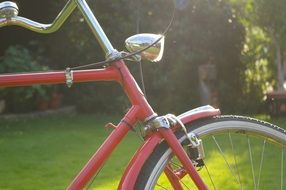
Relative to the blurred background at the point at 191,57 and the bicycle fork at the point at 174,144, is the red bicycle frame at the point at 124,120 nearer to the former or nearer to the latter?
the bicycle fork at the point at 174,144

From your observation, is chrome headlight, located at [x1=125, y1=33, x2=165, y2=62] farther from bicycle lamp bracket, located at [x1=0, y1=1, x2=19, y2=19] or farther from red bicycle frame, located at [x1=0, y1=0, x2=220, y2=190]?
bicycle lamp bracket, located at [x1=0, y1=1, x2=19, y2=19]

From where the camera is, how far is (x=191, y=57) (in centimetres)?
793

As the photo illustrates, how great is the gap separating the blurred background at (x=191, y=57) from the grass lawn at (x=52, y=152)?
2.37ft

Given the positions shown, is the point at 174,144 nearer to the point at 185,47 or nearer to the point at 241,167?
the point at 241,167

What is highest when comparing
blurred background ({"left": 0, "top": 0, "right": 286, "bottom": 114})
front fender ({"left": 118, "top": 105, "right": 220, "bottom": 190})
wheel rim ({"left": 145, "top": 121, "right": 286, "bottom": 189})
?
blurred background ({"left": 0, "top": 0, "right": 286, "bottom": 114})

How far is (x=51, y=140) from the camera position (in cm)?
584

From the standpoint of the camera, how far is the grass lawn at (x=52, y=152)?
163 inches

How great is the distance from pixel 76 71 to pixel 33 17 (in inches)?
290

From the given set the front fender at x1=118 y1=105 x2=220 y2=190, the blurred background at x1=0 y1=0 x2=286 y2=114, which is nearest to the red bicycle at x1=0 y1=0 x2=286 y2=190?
the front fender at x1=118 y1=105 x2=220 y2=190

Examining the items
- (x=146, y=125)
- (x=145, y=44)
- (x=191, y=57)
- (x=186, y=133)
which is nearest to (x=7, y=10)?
(x=145, y=44)

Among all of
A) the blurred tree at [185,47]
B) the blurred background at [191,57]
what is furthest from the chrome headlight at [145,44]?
the blurred tree at [185,47]

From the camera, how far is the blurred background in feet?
25.8

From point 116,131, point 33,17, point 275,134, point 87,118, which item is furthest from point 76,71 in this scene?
point 33,17

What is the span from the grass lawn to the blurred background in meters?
0.72
